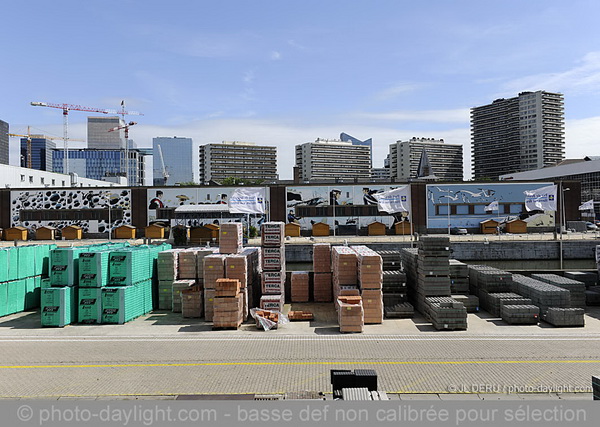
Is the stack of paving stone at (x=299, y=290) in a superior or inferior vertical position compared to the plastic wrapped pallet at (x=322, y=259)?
inferior

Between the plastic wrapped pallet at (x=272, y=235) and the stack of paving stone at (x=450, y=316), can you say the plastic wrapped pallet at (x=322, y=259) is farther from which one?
the stack of paving stone at (x=450, y=316)

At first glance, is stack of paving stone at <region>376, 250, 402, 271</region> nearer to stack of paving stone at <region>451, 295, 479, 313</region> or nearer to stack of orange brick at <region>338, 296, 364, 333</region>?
stack of paving stone at <region>451, 295, 479, 313</region>

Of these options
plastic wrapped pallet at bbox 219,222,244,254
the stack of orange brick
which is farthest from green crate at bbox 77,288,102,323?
the stack of orange brick

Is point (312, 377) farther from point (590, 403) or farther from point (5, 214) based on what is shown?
point (5, 214)

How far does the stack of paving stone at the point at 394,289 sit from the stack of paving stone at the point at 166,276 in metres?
9.90

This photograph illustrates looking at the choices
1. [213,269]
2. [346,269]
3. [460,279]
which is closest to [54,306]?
[213,269]

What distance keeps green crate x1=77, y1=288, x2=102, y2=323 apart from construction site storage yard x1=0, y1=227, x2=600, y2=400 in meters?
0.06

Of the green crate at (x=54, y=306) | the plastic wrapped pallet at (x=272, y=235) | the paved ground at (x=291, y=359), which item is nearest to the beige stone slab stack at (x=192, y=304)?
the paved ground at (x=291, y=359)

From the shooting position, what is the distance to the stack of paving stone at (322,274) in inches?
887

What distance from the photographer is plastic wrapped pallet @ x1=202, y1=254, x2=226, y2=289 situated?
61.3 ft

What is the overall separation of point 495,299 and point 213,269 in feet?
40.2

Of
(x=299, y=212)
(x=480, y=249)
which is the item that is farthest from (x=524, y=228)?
(x=299, y=212)

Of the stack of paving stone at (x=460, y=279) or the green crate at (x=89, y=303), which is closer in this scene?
the green crate at (x=89, y=303)

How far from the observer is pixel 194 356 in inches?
555
